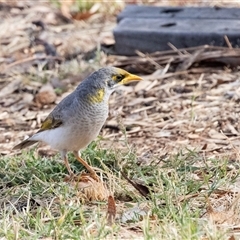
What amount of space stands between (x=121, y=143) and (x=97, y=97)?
96cm

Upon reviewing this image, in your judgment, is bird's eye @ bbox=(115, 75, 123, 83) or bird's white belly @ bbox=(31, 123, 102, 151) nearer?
bird's white belly @ bbox=(31, 123, 102, 151)

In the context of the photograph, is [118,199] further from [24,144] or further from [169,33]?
[169,33]

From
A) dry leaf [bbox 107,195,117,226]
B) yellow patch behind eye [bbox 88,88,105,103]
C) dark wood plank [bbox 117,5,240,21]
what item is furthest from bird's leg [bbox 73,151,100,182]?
dark wood plank [bbox 117,5,240,21]

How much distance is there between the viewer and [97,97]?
601 centimetres

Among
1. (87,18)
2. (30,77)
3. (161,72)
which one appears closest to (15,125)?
(30,77)

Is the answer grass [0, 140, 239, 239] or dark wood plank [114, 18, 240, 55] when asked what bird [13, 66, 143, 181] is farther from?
dark wood plank [114, 18, 240, 55]

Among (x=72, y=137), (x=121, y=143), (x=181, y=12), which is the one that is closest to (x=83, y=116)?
(x=72, y=137)

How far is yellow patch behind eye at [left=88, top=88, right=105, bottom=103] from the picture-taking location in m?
5.98

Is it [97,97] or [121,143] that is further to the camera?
[121,143]

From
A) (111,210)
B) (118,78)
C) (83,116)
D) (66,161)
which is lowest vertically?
(66,161)

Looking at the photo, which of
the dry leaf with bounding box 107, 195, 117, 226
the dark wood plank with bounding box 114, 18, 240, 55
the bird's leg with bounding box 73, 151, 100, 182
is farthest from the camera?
the dark wood plank with bounding box 114, 18, 240, 55

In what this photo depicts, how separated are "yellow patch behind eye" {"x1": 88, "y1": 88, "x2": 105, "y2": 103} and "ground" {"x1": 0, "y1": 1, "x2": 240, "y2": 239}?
0.35 meters

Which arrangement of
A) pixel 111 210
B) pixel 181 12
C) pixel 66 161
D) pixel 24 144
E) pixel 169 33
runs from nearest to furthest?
1. pixel 111 210
2. pixel 66 161
3. pixel 24 144
4. pixel 169 33
5. pixel 181 12

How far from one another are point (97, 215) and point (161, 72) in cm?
380
